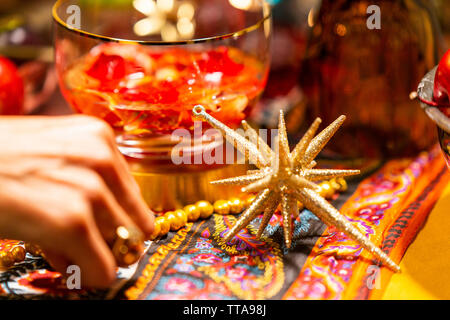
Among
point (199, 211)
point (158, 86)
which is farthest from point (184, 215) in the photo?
point (158, 86)

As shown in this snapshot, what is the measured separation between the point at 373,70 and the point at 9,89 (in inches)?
14.8

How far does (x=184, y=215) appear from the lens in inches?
19.1

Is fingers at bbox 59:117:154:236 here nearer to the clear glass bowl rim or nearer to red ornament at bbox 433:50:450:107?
the clear glass bowl rim

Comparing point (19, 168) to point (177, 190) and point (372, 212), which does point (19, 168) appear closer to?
point (177, 190)

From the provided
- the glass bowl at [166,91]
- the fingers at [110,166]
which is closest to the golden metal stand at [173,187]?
the glass bowl at [166,91]

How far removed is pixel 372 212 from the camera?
50 cm

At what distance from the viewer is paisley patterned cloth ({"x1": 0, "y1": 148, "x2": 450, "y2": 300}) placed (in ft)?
1.30

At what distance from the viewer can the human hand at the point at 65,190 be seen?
1.10 feet

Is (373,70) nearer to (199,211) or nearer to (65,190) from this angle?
(199,211)

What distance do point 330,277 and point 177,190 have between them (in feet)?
0.53

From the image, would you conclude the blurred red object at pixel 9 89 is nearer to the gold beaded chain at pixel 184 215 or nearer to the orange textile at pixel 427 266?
the gold beaded chain at pixel 184 215

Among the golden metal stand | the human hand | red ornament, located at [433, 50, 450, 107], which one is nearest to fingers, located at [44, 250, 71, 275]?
the human hand

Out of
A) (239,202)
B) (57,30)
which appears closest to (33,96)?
(57,30)

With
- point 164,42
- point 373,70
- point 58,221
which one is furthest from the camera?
point 373,70
